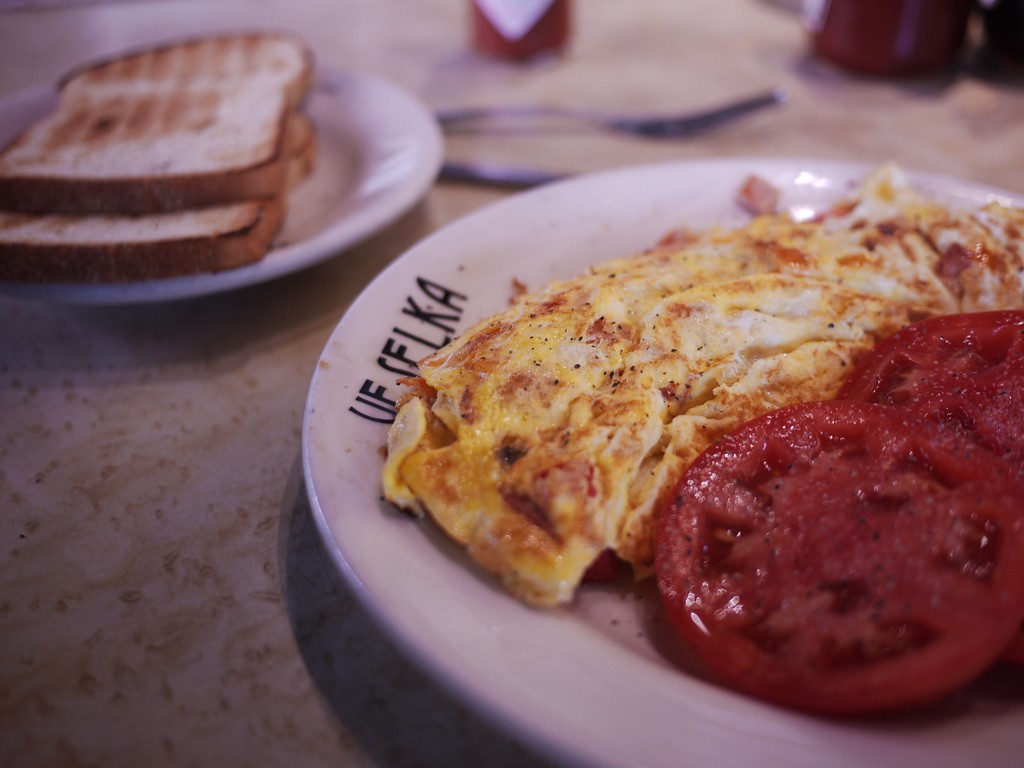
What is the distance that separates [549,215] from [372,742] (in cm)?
161

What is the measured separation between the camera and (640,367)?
5.16 ft

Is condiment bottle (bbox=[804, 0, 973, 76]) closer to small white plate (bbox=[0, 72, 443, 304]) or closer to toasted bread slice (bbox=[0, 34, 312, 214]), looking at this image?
small white plate (bbox=[0, 72, 443, 304])

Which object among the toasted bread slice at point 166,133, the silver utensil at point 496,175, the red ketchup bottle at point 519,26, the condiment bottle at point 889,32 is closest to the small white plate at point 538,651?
the toasted bread slice at point 166,133

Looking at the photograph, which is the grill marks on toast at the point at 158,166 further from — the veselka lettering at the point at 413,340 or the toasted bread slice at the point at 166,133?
the veselka lettering at the point at 413,340

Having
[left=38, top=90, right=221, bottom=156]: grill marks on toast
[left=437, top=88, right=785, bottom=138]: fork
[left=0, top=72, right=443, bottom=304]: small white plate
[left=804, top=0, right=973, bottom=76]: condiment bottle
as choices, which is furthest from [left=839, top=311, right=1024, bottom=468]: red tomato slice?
[left=804, top=0, right=973, bottom=76]: condiment bottle

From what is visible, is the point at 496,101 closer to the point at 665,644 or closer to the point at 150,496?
the point at 150,496

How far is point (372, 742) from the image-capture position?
4.51 ft

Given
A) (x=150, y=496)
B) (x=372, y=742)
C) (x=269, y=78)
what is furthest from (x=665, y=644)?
(x=269, y=78)

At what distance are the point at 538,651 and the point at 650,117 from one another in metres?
3.02

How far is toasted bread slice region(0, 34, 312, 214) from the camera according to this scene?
8.02ft

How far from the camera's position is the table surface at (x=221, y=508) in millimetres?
1384

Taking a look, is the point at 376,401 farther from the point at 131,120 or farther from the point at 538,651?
the point at 131,120

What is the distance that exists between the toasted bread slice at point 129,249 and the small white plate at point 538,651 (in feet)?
1.86

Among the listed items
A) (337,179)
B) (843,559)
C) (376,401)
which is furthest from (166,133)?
(843,559)
